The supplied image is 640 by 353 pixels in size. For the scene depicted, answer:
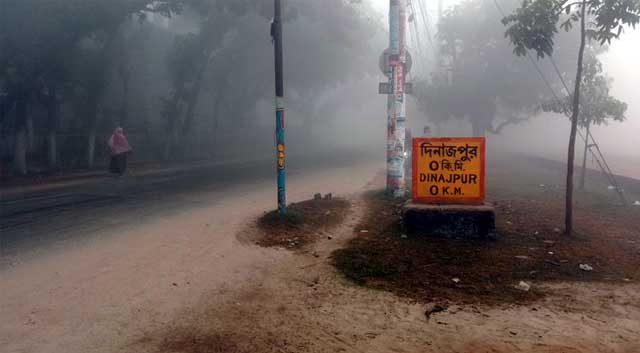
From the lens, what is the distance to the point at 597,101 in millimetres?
15305

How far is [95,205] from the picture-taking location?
10.9 metres

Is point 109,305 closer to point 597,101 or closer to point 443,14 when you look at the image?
point 597,101

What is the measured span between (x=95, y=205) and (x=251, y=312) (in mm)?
7204

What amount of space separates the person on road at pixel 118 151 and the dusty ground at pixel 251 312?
32.1 ft

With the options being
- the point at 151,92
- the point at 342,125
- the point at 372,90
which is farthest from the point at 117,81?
the point at 342,125

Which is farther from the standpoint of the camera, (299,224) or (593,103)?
(593,103)

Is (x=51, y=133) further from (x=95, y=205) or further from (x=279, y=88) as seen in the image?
(x=279, y=88)

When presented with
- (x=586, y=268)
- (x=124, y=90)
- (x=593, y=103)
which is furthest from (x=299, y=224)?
(x=124, y=90)

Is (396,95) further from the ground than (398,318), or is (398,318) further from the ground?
(396,95)

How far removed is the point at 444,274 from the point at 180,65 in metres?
21.6

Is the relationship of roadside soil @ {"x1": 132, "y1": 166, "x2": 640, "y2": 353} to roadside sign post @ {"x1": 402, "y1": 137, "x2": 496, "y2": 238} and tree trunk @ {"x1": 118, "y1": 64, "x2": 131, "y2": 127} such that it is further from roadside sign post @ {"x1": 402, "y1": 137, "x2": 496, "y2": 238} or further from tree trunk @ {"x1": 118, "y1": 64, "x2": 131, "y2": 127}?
tree trunk @ {"x1": 118, "y1": 64, "x2": 131, "y2": 127}

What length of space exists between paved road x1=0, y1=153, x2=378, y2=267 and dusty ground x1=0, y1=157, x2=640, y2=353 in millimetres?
1212

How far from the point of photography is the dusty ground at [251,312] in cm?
426

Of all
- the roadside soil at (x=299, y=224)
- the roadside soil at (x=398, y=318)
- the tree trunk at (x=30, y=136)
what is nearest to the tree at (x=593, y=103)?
the roadside soil at (x=299, y=224)
